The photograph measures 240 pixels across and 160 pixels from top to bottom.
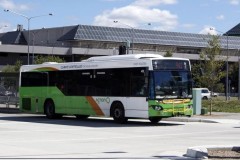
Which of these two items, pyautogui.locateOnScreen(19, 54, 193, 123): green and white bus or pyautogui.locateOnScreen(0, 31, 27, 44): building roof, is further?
pyautogui.locateOnScreen(0, 31, 27, 44): building roof

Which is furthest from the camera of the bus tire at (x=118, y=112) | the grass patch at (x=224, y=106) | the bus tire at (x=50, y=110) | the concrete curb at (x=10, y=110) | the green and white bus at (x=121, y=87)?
the grass patch at (x=224, y=106)

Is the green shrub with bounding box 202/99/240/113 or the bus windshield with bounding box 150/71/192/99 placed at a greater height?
the bus windshield with bounding box 150/71/192/99

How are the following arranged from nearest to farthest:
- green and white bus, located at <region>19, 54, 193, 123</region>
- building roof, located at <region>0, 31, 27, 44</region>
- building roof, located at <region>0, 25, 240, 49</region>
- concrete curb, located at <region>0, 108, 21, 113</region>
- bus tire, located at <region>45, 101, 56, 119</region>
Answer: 1. green and white bus, located at <region>19, 54, 193, 123</region>
2. bus tire, located at <region>45, 101, 56, 119</region>
3. concrete curb, located at <region>0, 108, 21, 113</region>
4. building roof, located at <region>0, 25, 240, 49</region>
5. building roof, located at <region>0, 31, 27, 44</region>

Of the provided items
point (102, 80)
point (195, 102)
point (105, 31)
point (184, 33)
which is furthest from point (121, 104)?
point (184, 33)

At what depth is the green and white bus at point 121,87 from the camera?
24.9 meters

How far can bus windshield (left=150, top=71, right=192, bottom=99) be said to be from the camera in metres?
24.7

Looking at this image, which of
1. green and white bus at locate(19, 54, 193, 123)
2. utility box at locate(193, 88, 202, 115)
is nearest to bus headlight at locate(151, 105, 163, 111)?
green and white bus at locate(19, 54, 193, 123)

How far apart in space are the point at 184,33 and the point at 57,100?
331 feet

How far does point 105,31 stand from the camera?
372ft

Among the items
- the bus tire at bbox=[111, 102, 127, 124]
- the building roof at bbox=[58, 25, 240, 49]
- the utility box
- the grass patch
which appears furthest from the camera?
the building roof at bbox=[58, 25, 240, 49]

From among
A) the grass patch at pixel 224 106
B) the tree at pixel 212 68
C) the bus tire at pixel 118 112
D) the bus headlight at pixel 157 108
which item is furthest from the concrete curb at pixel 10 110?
the bus headlight at pixel 157 108

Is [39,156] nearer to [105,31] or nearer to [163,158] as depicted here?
[163,158]

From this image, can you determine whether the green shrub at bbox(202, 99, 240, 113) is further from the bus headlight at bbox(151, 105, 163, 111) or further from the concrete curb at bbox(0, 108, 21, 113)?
the bus headlight at bbox(151, 105, 163, 111)

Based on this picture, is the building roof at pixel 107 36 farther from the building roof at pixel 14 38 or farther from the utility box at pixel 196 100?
the utility box at pixel 196 100
